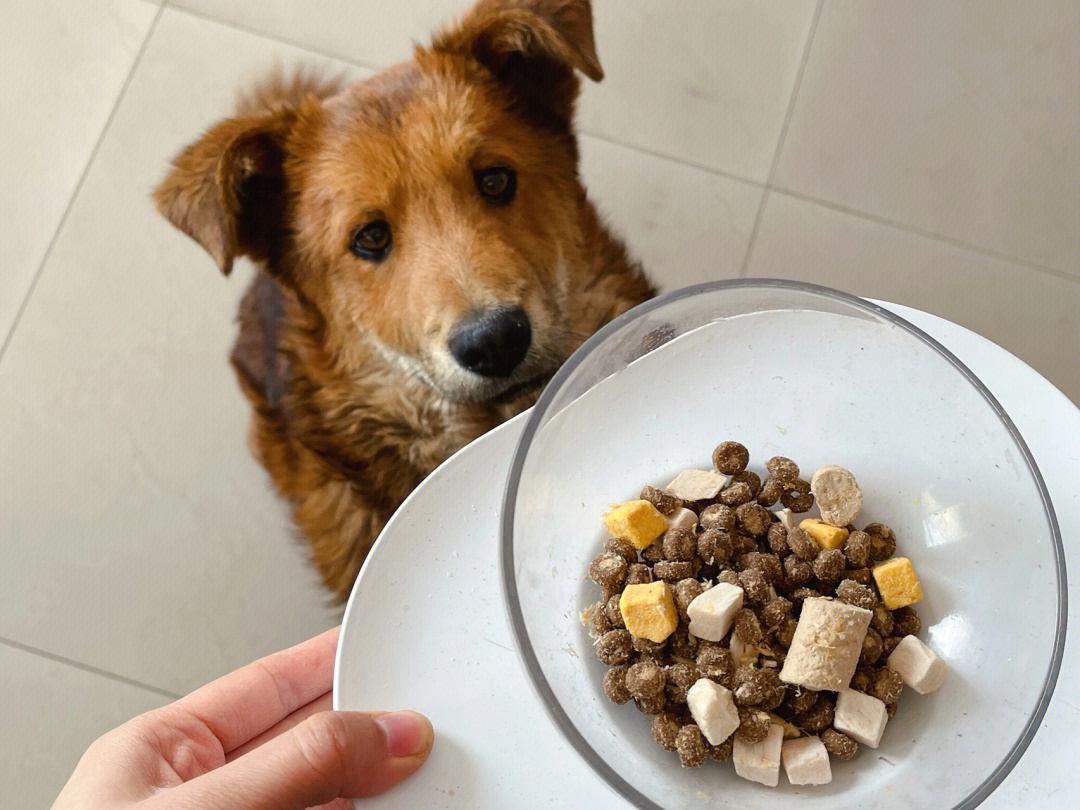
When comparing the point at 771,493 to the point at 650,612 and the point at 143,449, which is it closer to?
the point at 650,612

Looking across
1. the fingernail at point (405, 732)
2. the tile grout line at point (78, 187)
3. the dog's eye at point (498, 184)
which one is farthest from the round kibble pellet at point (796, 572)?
the tile grout line at point (78, 187)

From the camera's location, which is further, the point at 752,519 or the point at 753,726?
the point at 752,519

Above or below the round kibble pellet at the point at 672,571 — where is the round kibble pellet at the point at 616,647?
below

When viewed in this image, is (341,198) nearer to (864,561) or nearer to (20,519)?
(864,561)

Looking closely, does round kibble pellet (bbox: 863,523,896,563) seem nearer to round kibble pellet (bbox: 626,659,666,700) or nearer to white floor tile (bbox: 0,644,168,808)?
round kibble pellet (bbox: 626,659,666,700)

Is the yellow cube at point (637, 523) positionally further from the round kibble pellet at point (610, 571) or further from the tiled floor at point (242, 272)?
the tiled floor at point (242, 272)

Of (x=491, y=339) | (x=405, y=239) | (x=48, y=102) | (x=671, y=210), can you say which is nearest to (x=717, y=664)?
(x=491, y=339)

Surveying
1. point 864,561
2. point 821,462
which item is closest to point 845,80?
point 821,462
